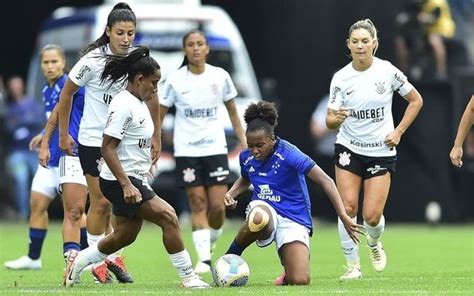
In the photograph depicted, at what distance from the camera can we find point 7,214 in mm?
25844

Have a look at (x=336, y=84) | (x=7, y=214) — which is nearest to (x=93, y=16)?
Result: (x=7, y=214)

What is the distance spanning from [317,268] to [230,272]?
3032 millimetres

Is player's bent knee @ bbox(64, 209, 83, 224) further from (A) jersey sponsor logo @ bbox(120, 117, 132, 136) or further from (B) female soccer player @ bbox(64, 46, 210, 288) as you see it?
(A) jersey sponsor logo @ bbox(120, 117, 132, 136)

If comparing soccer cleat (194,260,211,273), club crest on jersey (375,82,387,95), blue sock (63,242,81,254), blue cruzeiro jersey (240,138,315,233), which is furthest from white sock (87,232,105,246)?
club crest on jersey (375,82,387,95)

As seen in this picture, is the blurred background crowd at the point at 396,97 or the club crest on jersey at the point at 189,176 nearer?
the club crest on jersey at the point at 189,176

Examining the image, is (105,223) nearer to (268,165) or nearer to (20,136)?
(268,165)

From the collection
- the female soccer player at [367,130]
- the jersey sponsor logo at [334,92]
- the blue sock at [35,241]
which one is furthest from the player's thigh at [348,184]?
the blue sock at [35,241]

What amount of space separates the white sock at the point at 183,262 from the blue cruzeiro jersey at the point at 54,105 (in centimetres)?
212

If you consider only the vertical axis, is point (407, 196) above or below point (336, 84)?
below

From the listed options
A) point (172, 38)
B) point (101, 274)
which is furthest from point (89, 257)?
point (172, 38)

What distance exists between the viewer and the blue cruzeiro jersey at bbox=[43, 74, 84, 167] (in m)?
13.2

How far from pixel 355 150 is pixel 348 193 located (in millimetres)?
421

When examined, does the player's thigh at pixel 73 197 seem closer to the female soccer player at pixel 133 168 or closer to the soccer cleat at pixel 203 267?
the female soccer player at pixel 133 168

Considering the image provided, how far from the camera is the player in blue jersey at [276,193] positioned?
12.0 m
